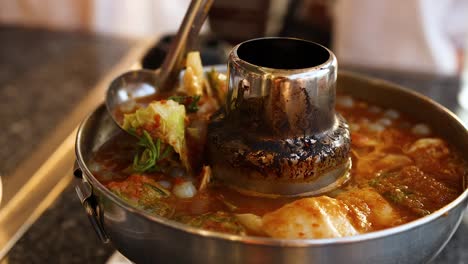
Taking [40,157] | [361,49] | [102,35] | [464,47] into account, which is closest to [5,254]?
[40,157]

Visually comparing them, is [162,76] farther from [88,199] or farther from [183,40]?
[88,199]

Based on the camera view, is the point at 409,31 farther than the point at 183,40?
Yes

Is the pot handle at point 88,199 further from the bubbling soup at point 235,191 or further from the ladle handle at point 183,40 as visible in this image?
the ladle handle at point 183,40

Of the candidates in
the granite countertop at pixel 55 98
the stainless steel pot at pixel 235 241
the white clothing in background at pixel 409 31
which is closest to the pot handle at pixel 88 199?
the stainless steel pot at pixel 235 241

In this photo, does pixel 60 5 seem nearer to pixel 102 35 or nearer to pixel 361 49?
pixel 102 35

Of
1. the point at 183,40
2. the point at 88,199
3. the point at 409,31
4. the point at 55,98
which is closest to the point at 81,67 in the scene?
the point at 55,98

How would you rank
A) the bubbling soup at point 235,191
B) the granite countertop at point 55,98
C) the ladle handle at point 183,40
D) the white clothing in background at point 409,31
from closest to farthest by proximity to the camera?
the bubbling soup at point 235,191 → the ladle handle at point 183,40 → the granite countertop at point 55,98 → the white clothing in background at point 409,31
